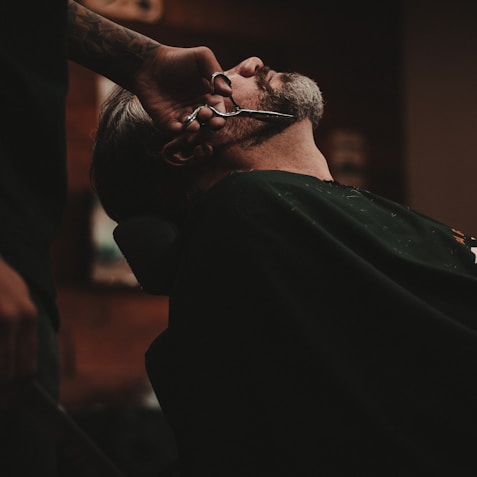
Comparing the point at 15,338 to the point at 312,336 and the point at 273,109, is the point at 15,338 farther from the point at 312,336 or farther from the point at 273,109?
the point at 273,109

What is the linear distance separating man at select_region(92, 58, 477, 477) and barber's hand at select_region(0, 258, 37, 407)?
1.85ft

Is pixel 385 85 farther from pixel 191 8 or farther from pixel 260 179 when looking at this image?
pixel 260 179

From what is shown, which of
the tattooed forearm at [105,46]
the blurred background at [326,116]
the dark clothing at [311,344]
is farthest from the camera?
the blurred background at [326,116]

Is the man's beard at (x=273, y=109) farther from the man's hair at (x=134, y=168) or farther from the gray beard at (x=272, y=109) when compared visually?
the man's hair at (x=134, y=168)

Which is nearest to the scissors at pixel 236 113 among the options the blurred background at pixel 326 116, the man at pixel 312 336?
the man at pixel 312 336

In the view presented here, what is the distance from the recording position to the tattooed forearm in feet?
4.65

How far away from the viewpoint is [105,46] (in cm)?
144

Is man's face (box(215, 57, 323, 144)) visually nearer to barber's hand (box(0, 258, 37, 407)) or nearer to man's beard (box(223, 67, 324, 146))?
man's beard (box(223, 67, 324, 146))

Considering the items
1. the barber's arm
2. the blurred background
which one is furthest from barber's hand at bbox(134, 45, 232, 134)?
the blurred background

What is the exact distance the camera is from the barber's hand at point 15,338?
61cm

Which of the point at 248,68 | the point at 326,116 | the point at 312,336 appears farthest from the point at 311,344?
the point at 326,116

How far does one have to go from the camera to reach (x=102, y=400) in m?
3.03

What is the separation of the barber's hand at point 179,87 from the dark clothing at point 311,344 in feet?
0.83

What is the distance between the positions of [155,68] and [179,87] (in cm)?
7
